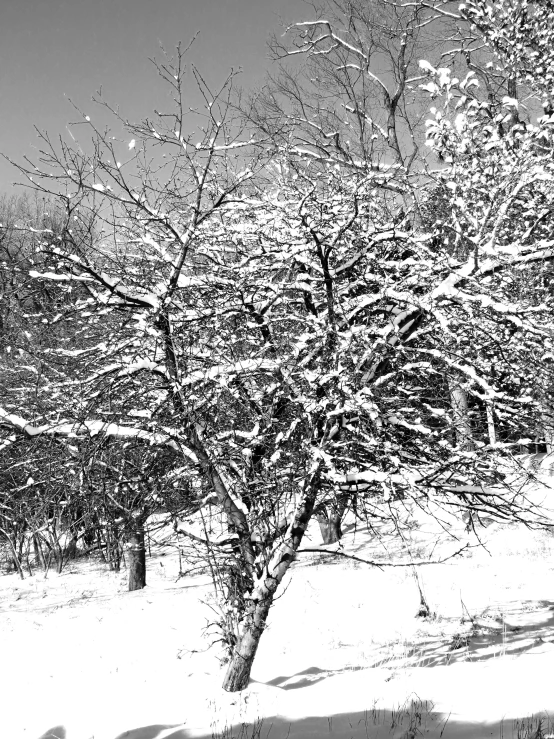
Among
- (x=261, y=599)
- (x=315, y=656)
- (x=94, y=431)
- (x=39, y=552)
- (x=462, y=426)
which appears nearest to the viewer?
(x=94, y=431)

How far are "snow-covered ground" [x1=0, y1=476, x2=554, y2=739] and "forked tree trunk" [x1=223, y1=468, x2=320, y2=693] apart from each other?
0.57 ft

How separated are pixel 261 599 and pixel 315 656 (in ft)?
10.4

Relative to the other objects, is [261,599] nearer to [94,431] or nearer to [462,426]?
[94,431]

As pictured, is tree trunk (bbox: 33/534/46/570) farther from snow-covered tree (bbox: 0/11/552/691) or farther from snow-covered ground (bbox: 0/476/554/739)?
snow-covered tree (bbox: 0/11/552/691)

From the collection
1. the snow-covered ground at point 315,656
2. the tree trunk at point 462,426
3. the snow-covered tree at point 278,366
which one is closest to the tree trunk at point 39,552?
the snow-covered ground at point 315,656

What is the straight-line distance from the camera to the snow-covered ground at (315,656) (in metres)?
4.05

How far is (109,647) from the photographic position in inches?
343

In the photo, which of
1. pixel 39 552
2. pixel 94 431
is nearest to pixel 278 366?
pixel 94 431

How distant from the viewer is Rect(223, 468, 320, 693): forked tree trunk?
475 centimetres

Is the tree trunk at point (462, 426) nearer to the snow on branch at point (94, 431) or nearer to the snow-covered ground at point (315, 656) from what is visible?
the snow-covered ground at point (315, 656)

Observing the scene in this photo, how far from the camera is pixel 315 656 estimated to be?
7332 millimetres

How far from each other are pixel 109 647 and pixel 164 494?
5.01m

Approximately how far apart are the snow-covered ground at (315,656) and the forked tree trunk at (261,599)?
0.57 ft

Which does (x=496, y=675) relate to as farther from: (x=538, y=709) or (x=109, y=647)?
(x=109, y=647)
